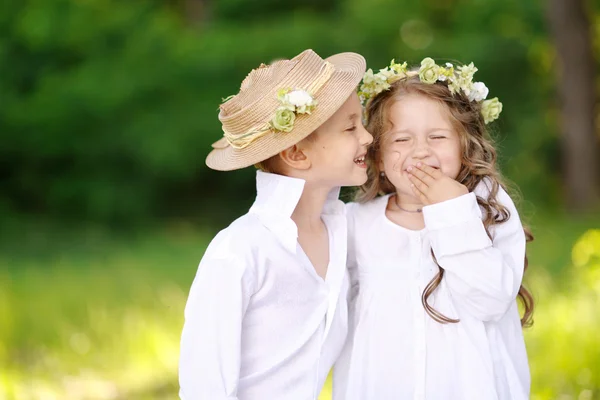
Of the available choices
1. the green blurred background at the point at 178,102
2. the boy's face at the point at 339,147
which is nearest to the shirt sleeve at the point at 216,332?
the boy's face at the point at 339,147

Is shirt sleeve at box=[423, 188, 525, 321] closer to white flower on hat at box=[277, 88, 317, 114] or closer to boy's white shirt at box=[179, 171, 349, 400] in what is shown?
boy's white shirt at box=[179, 171, 349, 400]

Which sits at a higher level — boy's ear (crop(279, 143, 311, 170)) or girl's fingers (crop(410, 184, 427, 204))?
boy's ear (crop(279, 143, 311, 170))

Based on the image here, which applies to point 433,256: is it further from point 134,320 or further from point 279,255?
point 134,320

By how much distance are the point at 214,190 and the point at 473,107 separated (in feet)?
35.8

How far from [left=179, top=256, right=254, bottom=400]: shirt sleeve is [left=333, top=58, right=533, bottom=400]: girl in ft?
1.72

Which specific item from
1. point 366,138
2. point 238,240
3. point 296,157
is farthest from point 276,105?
point 238,240

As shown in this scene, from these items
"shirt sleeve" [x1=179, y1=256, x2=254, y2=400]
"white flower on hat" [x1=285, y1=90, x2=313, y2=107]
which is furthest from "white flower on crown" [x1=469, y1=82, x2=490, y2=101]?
"shirt sleeve" [x1=179, y1=256, x2=254, y2=400]

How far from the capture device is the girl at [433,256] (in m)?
2.36

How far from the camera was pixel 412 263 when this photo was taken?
252 cm

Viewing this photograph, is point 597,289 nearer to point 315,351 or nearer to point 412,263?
point 412,263

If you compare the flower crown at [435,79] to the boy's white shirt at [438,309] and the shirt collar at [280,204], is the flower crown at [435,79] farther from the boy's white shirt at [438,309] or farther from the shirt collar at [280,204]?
the shirt collar at [280,204]

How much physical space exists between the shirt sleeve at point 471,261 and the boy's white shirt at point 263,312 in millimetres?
334

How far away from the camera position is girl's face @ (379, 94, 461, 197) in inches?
99.7

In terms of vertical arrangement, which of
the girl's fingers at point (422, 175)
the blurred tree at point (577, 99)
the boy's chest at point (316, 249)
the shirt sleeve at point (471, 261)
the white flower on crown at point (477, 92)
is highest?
the blurred tree at point (577, 99)
